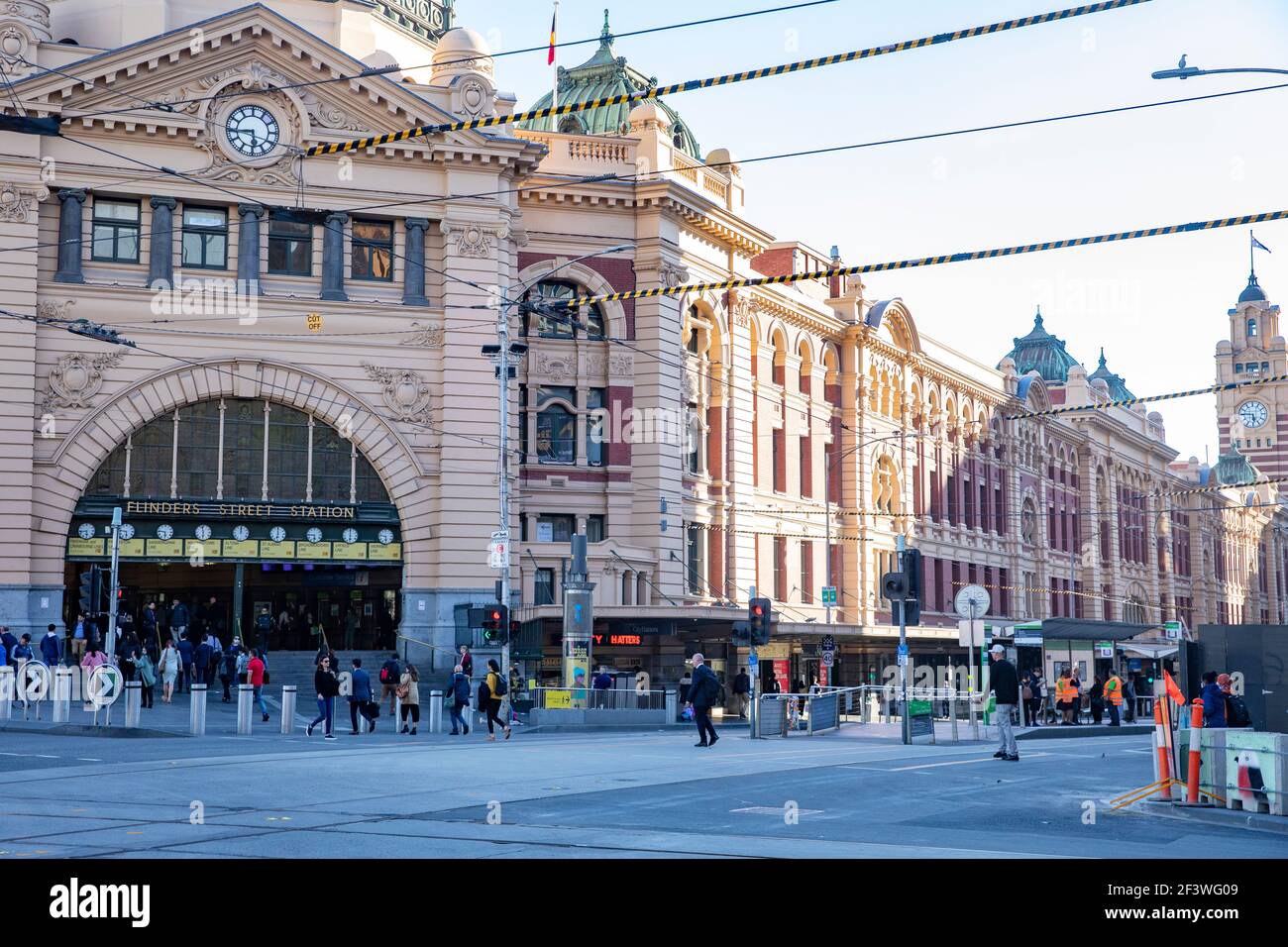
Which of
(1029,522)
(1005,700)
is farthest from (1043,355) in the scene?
(1005,700)

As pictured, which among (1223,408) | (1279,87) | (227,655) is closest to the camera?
(1279,87)

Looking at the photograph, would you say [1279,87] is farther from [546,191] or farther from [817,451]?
[817,451]

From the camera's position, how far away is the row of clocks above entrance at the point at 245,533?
4375cm

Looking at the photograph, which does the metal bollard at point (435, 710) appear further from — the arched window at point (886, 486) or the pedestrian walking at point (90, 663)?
the arched window at point (886, 486)

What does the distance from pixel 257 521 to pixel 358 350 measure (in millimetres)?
5606

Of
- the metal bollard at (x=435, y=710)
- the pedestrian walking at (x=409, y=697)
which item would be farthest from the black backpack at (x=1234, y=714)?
the metal bollard at (x=435, y=710)

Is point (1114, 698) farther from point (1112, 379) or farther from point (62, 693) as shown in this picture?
point (1112, 379)

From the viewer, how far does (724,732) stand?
3681 cm

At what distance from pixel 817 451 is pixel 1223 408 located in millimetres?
103199

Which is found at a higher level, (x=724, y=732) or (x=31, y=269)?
(x=31, y=269)

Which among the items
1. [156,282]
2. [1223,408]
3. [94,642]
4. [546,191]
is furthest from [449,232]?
[1223,408]

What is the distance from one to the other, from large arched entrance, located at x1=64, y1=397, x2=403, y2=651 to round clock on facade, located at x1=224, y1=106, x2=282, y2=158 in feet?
22.9

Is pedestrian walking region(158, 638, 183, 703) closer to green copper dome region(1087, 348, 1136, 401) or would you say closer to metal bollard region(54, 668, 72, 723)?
metal bollard region(54, 668, 72, 723)

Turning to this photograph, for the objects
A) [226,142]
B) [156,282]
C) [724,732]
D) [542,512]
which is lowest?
[724,732]
